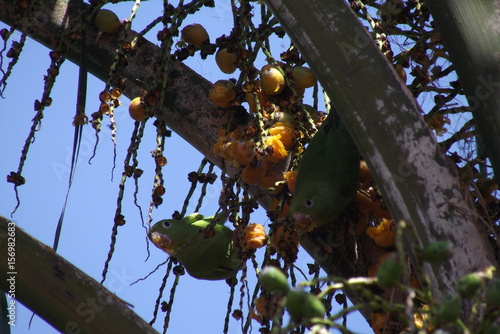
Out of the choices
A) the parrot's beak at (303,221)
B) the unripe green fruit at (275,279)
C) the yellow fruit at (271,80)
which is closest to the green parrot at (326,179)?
the parrot's beak at (303,221)

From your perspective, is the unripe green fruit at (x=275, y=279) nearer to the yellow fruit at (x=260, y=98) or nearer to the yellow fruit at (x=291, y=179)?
the yellow fruit at (x=291, y=179)

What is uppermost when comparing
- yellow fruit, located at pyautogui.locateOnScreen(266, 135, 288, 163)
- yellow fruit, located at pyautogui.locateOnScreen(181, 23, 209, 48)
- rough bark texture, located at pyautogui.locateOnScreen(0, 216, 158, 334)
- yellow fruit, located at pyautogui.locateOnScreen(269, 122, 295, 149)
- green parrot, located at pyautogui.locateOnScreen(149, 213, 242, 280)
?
yellow fruit, located at pyautogui.locateOnScreen(181, 23, 209, 48)

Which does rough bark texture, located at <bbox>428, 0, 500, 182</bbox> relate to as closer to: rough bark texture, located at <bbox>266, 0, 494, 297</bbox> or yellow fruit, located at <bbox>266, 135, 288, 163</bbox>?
rough bark texture, located at <bbox>266, 0, 494, 297</bbox>

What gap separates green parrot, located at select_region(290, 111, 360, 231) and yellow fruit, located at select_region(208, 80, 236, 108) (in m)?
0.23

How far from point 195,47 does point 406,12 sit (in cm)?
47

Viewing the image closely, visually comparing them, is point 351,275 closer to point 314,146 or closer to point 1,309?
point 314,146

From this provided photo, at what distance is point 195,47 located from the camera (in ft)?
5.40

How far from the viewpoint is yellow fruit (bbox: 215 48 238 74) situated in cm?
159

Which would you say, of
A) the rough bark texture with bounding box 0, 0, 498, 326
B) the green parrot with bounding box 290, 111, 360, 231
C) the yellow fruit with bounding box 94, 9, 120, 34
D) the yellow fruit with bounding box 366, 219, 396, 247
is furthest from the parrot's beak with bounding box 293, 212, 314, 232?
the yellow fruit with bounding box 94, 9, 120, 34

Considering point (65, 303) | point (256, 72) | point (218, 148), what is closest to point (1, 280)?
point (65, 303)

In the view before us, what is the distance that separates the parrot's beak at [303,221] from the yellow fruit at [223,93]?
0.35 m

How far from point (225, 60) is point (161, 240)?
1.39 feet

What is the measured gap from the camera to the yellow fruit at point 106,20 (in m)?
1.68

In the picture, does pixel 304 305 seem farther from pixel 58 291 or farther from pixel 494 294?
pixel 58 291
